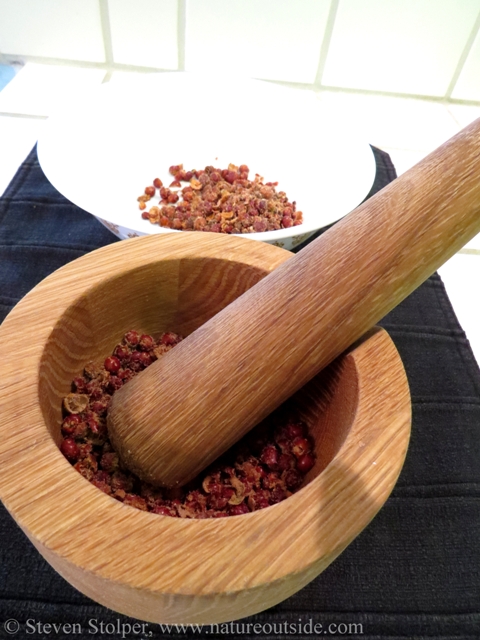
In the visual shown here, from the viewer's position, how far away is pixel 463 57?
4.71 ft

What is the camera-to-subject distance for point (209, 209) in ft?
2.95

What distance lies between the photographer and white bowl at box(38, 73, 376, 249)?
88 cm

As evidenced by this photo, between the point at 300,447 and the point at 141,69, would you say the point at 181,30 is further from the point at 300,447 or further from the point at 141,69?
the point at 300,447

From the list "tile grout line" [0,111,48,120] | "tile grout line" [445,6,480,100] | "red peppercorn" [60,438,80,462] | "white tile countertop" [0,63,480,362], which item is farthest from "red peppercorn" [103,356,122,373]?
"tile grout line" [445,6,480,100]

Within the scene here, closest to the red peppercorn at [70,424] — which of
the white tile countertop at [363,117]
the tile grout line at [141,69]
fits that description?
the white tile countertop at [363,117]

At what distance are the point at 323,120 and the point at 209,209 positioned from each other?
1.03ft

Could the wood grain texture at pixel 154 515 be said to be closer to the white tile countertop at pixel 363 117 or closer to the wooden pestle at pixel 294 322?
the wooden pestle at pixel 294 322

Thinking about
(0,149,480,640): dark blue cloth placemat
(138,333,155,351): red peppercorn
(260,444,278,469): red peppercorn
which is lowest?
(0,149,480,640): dark blue cloth placemat

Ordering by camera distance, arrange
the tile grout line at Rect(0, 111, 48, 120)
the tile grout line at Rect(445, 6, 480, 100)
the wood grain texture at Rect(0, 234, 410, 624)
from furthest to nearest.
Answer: the tile grout line at Rect(445, 6, 480, 100) < the tile grout line at Rect(0, 111, 48, 120) < the wood grain texture at Rect(0, 234, 410, 624)

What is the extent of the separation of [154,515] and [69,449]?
145 millimetres

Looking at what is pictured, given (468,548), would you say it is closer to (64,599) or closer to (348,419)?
(348,419)

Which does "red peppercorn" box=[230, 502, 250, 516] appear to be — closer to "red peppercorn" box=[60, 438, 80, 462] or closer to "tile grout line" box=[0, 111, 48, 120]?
"red peppercorn" box=[60, 438, 80, 462]

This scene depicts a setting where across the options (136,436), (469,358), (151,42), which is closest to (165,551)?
(136,436)

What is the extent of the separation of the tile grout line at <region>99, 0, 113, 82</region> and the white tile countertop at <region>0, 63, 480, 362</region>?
0.10 feet
